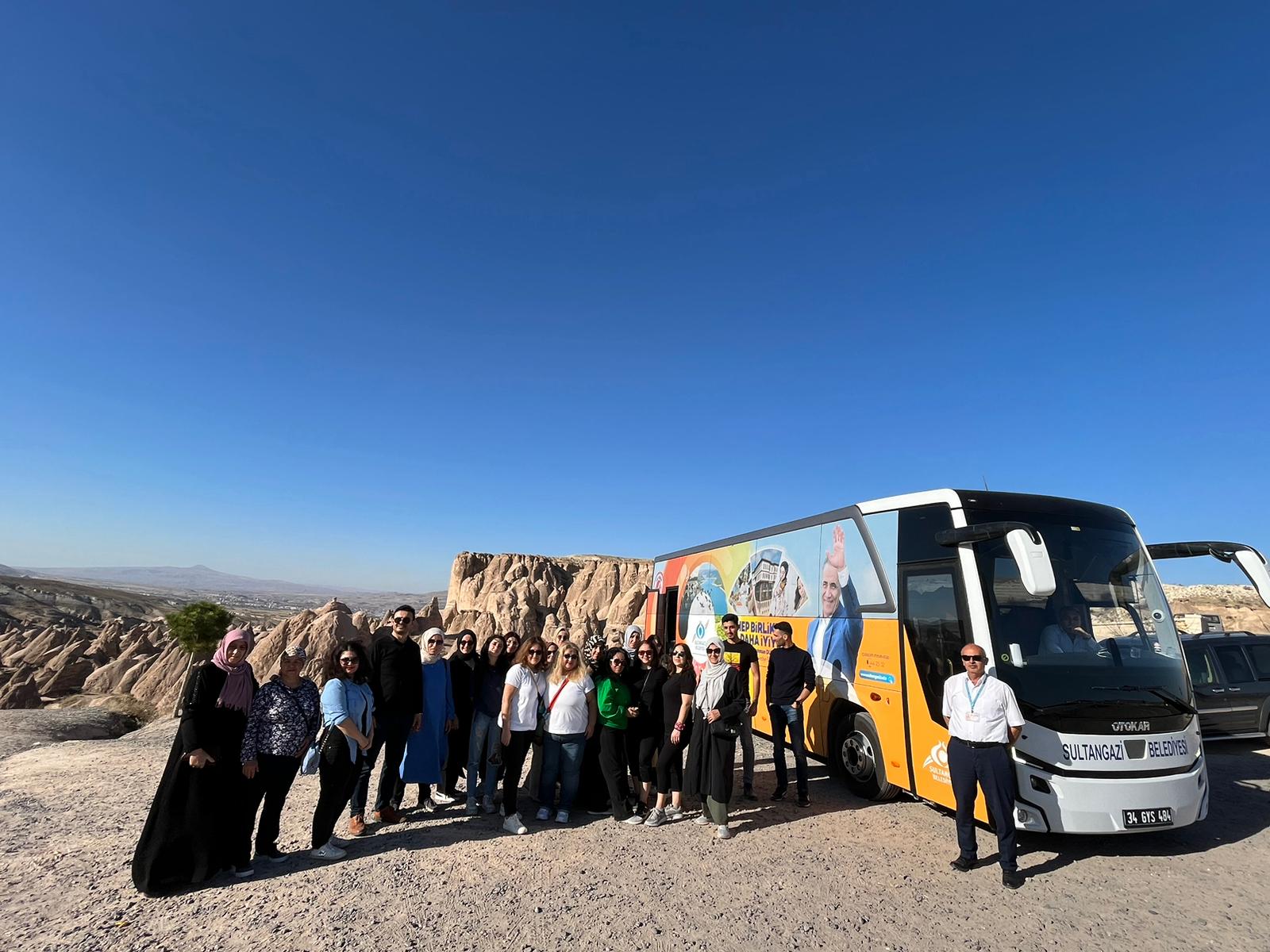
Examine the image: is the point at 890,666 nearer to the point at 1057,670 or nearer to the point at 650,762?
the point at 1057,670

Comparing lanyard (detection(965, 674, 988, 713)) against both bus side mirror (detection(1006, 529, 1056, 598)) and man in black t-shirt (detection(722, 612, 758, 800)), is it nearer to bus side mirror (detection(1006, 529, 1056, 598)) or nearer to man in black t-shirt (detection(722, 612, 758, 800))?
bus side mirror (detection(1006, 529, 1056, 598))

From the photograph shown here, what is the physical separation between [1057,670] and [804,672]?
2.53m

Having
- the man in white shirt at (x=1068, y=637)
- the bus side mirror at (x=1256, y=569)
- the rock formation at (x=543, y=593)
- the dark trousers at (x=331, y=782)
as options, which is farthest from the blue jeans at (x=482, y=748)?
the rock formation at (x=543, y=593)

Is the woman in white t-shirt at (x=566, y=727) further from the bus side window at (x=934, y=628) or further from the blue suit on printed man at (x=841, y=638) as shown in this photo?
the bus side window at (x=934, y=628)

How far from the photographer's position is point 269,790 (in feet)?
17.3

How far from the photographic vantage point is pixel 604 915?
4.71 metres

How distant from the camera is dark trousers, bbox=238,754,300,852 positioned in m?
5.10

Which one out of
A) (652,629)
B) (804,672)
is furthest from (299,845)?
(652,629)

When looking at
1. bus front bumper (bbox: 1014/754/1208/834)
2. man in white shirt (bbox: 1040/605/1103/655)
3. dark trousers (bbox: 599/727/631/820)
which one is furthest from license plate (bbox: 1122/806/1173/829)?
dark trousers (bbox: 599/727/631/820)

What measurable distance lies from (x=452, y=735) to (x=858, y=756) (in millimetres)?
4896

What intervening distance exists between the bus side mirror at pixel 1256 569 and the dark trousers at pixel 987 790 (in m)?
3.70

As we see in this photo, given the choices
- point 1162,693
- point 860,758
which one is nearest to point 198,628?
point 860,758

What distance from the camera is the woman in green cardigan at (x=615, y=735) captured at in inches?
263

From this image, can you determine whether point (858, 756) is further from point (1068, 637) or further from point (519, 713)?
point (519, 713)
